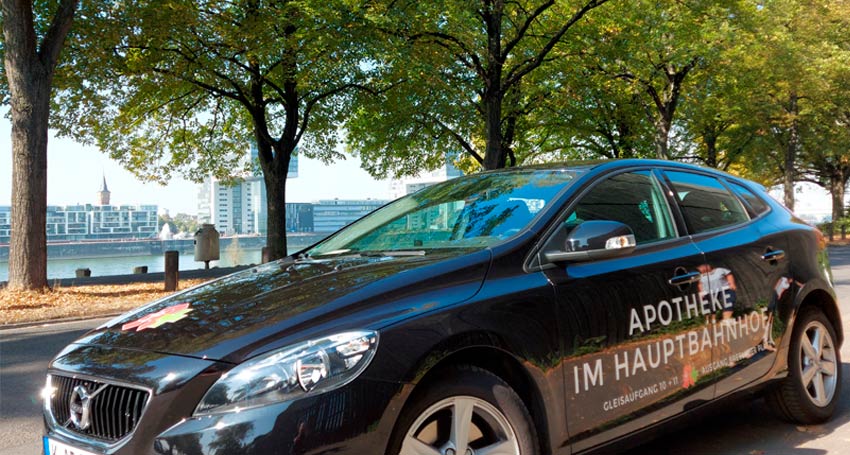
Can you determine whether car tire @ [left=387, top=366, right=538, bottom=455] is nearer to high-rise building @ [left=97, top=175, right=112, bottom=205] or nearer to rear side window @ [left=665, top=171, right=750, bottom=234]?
rear side window @ [left=665, top=171, right=750, bottom=234]

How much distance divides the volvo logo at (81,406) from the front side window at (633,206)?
2.11m

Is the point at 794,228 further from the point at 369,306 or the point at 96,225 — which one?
the point at 96,225

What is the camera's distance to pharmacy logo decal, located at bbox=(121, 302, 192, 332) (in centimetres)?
272

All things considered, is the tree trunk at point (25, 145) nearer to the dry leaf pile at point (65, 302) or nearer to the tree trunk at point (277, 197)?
the dry leaf pile at point (65, 302)

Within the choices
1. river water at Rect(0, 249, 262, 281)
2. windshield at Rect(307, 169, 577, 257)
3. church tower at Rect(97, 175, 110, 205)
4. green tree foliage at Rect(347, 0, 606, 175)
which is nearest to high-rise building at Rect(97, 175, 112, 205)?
church tower at Rect(97, 175, 110, 205)

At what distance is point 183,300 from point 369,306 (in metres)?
1.03

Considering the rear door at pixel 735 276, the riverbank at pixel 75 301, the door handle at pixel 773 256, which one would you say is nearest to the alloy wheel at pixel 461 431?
the rear door at pixel 735 276

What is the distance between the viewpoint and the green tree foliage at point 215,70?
→ 15.4m

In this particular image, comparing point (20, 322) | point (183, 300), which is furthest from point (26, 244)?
point (183, 300)

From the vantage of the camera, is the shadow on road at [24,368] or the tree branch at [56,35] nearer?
the shadow on road at [24,368]

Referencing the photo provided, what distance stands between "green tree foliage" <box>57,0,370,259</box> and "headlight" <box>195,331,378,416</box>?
Result: 13671 millimetres

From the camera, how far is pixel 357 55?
53.4ft

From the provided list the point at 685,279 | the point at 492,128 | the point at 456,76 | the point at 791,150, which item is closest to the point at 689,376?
the point at 685,279

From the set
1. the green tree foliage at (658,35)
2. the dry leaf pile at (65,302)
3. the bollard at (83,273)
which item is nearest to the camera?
the dry leaf pile at (65,302)
